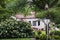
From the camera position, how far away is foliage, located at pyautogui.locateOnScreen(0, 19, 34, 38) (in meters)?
17.7

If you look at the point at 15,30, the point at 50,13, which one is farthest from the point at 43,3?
the point at 15,30

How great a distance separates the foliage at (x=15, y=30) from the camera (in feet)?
58.2

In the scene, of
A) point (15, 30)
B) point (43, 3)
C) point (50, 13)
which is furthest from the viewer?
point (43, 3)

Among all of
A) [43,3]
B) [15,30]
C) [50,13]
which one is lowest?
[15,30]

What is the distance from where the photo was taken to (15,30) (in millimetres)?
17922

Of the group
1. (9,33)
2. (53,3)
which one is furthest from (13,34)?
(53,3)

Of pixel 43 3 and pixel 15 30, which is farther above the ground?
pixel 43 3

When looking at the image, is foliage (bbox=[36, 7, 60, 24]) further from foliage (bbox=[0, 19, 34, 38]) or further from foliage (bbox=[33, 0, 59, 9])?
foliage (bbox=[0, 19, 34, 38])

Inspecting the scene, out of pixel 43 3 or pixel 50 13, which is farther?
pixel 43 3

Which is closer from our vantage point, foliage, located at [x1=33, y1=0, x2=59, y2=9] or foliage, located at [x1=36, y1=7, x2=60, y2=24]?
foliage, located at [x1=36, y1=7, x2=60, y2=24]

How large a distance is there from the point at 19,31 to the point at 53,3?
3457 millimetres

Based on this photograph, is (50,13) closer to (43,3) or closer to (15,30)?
(43,3)

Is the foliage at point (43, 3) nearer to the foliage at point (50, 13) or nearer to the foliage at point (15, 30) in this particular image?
the foliage at point (50, 13)

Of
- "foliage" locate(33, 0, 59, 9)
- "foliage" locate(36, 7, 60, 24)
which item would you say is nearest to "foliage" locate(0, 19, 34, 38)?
"foliage" locate(36, 7, 60, 24)
